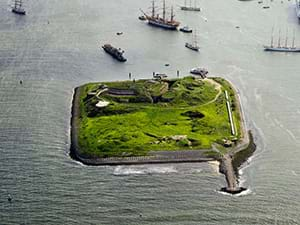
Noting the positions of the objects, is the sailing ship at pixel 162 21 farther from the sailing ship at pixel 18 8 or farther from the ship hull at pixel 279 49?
the sailing ship at pixel 18 8

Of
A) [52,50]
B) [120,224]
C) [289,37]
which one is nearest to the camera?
[120,224]

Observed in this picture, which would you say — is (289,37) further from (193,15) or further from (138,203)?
(138,203)

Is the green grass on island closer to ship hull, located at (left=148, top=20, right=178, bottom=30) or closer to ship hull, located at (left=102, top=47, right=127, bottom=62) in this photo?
ship hull, located at (left=102, top=47, right=127, bottom=62)

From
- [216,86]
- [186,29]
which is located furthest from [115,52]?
[216,86]

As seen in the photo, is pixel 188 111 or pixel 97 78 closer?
pixel 188 111

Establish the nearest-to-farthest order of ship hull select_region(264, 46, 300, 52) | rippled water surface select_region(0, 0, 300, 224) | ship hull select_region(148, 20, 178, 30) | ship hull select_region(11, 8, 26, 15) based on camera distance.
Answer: rippled water surface select_region(0, 0, 300, 224)
ship hull select_region(264, 46, 300, 52)
ship hull select_region(148, 20, 178, 30)
ship hull select_region(11, 8, 26, 15)

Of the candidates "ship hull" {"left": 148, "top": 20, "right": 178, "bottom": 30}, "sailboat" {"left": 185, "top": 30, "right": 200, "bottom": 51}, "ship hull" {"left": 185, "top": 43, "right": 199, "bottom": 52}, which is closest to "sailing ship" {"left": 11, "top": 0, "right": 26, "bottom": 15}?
"ship hull" {"left": 148, "top": 20, "right": 178, "bottom": 30}

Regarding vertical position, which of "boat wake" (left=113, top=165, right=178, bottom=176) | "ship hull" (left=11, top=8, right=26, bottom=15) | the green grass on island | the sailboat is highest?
→ the green grass on island

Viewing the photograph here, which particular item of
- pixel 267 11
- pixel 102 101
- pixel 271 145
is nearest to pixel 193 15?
pixel 267 11
